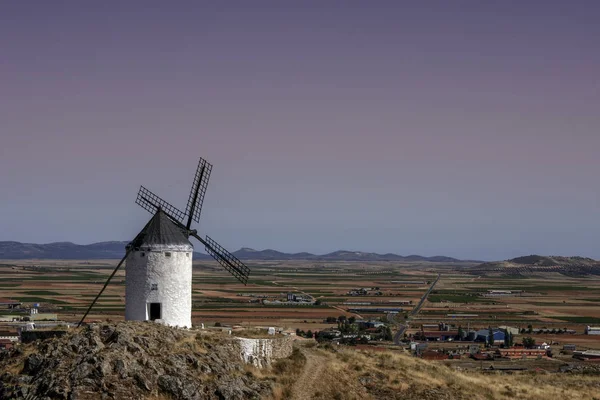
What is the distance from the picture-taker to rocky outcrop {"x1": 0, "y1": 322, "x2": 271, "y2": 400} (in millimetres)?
26922

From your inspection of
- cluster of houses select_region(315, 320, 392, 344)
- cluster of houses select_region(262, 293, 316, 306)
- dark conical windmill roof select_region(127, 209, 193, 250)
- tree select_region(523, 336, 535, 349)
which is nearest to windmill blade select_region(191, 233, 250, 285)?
dark conical windmill roof select_region(127, 209, 193, 250)

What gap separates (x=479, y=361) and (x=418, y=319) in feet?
157

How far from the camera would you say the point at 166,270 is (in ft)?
118

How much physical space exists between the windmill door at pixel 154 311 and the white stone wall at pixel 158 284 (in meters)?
0.18

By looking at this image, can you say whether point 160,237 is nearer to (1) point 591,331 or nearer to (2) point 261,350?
(2) point 261,350

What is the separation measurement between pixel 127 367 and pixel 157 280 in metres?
8.39

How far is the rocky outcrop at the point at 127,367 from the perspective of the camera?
88.3 feet

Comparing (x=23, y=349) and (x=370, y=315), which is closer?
(x=23, y=349)

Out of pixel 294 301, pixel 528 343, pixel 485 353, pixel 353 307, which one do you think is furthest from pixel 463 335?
pixel 294 301

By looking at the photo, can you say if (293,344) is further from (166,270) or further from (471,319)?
(471,319)

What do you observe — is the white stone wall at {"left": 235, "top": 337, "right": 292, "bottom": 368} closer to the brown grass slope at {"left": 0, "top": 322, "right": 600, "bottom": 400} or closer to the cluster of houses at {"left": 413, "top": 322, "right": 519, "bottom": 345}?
the brown grass slope at {"left": 0, "top": 322, "right": 600, "bottom": 400}

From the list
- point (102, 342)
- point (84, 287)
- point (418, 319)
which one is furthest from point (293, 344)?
point (84, 287)

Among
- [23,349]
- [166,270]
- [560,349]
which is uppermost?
[166,270]

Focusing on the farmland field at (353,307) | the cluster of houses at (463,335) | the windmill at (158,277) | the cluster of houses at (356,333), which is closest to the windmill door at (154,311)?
the windmill at (158,277)
